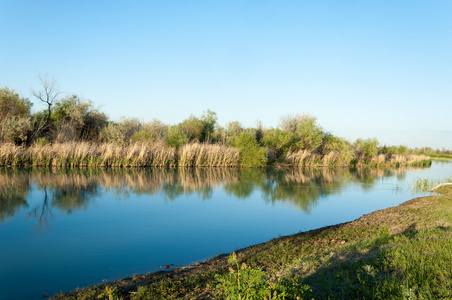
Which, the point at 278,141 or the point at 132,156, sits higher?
the point at 278,141

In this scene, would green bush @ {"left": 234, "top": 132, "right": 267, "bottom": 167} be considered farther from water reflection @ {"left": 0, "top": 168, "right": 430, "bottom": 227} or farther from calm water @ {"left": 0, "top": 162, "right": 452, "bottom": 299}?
calm water @ {"left": 0, "top": 162, "right": 452, "bottom": 299}

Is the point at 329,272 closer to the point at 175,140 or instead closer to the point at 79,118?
the point at 175,140

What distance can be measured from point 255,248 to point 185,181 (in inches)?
451

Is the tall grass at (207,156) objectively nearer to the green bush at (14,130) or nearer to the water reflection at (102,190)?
the water reflection at (102,190)

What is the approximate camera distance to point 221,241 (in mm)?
7238

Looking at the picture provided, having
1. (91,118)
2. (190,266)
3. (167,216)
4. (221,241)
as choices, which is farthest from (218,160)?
(190,266)

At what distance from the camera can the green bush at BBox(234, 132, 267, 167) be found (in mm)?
27766

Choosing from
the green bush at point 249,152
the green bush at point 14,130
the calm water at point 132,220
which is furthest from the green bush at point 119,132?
the calm water at point 132,220

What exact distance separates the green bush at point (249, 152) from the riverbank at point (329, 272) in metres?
21.4

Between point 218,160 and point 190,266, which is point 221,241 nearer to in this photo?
point 190,266

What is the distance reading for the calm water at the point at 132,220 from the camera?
5.43 metres

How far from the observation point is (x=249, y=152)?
27.8 metres

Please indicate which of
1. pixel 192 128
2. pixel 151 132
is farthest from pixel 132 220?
pixel 192 128

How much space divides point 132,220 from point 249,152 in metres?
19.5
